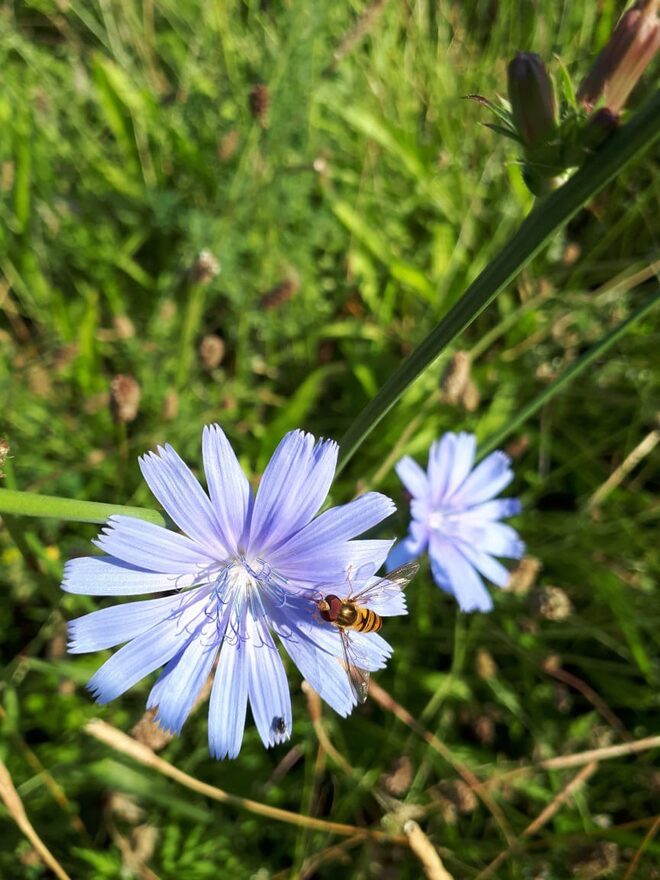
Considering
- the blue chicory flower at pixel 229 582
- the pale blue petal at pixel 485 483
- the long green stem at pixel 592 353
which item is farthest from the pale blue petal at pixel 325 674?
the pale blue petal at pixel 485 483

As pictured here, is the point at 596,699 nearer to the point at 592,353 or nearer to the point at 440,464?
the point at 440,464

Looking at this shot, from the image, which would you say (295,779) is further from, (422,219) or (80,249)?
(422,219)

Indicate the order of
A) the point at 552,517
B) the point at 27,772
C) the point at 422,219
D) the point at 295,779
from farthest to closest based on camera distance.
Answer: the point at 422,219 → the point at 552,517 → the point at 295,779 → the point at 27,772

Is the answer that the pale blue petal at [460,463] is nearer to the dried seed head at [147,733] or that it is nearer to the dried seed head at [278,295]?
the dried seed head at [278,295]

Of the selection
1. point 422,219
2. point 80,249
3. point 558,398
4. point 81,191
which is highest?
point 81,191

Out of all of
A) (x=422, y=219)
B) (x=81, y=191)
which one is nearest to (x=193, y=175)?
(x=81, y=191)

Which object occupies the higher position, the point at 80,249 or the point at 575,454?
the point at 80,249

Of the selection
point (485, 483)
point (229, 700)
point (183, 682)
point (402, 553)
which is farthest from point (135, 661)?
point (485, 483)
